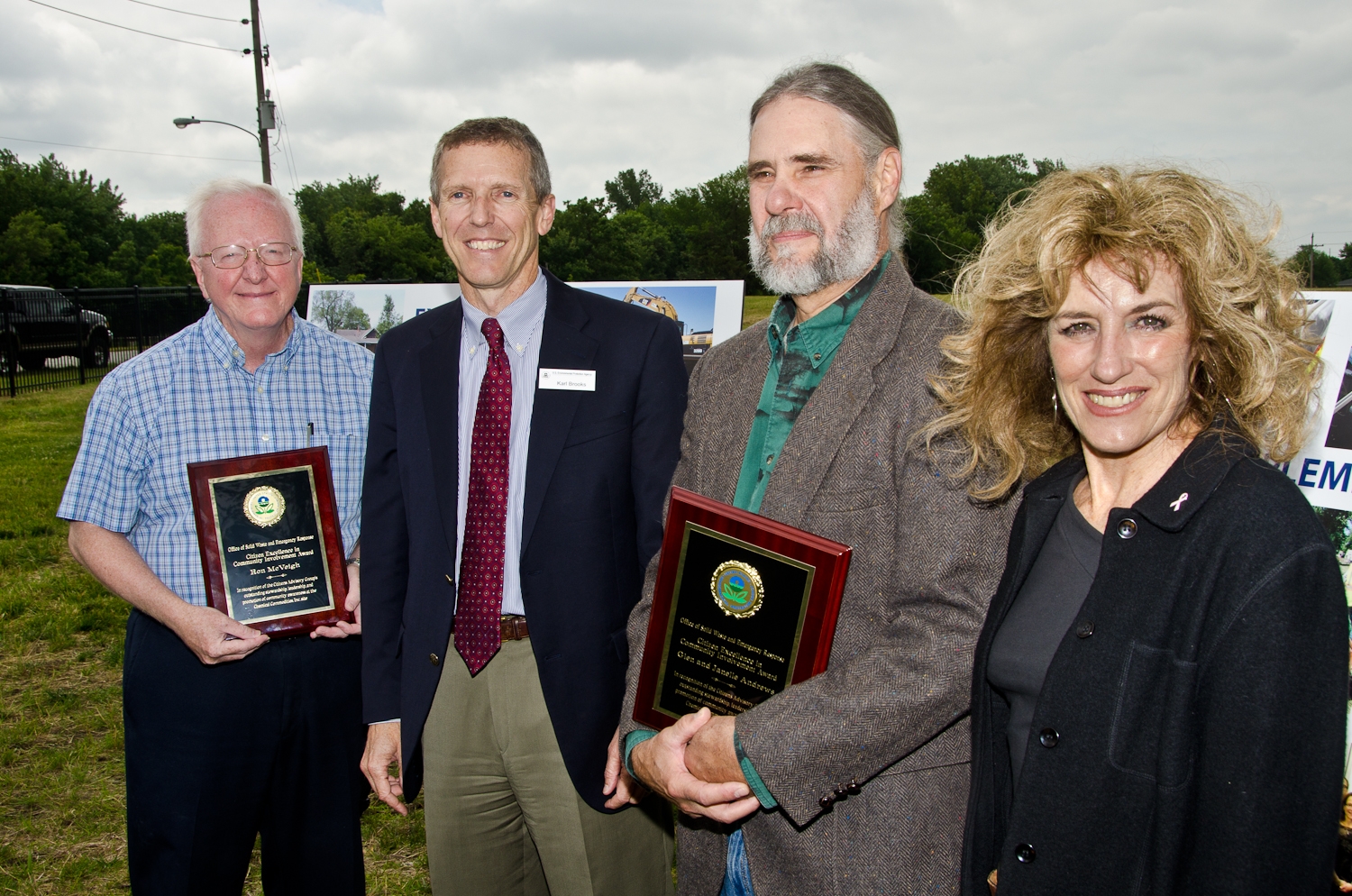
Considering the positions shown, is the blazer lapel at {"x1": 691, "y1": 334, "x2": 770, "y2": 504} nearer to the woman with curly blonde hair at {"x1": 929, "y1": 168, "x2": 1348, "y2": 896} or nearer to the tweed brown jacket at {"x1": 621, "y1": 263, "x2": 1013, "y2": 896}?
the tweed brown jacket at {"x1": 621, "y1": 263, "x2": 1013, "y2": 896}

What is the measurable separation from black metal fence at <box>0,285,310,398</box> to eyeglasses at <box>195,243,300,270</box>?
60.6ft

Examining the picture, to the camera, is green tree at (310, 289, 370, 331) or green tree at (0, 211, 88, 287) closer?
green tree at (310, 289, 370, 331)

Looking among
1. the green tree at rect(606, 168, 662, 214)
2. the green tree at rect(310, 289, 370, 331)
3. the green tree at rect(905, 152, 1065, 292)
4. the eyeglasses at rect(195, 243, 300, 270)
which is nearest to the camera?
the eyeglasses at rect(195, 243, 300, 270)

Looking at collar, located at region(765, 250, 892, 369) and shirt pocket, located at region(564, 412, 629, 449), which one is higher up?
collar, located at region(765, 250, 892, 369)

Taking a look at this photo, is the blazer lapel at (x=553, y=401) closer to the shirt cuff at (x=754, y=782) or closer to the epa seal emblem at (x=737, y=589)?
the epa seal emblem at (x=737, y=589)

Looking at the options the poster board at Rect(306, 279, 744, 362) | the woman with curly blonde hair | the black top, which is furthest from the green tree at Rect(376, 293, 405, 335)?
the black top

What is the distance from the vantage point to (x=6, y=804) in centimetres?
492

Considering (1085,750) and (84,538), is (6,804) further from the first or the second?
(1085,750)

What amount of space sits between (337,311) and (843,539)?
8952mm

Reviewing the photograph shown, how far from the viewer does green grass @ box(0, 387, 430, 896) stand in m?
4.34

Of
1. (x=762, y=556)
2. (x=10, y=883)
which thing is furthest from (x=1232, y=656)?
(x=10, y=883)

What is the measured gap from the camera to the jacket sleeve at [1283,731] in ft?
4.61

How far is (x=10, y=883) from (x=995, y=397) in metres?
5.17

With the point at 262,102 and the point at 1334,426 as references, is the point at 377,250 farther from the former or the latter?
the point at 1334,426
